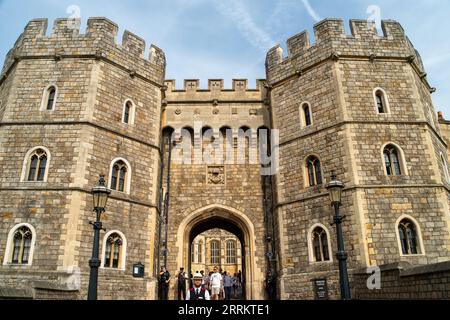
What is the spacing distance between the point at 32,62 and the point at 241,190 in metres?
9.85

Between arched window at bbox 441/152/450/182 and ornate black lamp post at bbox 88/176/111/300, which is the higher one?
arched window at bbox 441/152/450/182

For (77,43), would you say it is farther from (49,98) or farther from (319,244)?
(319,244)

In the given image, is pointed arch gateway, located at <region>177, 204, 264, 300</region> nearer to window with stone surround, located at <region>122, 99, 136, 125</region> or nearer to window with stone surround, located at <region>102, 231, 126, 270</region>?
window with stone surround, located at <region>102, 231, 126, 270</region>

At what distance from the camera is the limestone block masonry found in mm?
11422

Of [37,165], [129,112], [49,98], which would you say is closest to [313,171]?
[129,112]

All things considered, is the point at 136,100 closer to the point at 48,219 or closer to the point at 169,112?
the point at 169,112

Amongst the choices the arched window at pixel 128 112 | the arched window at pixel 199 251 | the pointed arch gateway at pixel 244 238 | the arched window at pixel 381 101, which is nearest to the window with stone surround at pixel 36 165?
the arched window at pixel 128 112

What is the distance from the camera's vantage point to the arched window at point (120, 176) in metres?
13.0

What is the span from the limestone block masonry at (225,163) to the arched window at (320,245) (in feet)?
0.30

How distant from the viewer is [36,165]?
12.3 metres

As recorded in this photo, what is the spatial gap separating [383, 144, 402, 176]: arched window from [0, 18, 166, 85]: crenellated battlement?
1017 cm

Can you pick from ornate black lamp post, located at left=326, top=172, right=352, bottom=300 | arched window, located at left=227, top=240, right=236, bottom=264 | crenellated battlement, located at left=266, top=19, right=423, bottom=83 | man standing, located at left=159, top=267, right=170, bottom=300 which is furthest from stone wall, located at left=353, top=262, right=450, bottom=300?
arched window, located at left=227, top=240, right=236, bottom=264

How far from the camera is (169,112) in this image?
54.7 ft

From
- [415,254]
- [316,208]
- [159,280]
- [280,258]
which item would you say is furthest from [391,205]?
[159,280]
